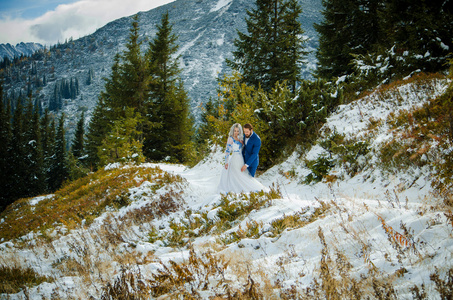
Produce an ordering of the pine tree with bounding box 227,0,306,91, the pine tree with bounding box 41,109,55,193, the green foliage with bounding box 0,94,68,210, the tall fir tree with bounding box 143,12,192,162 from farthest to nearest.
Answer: the pine tree with bounding box 41,109,55,193 < the green foliage with bounding box 0,94,68,210 < the tall fir tree with bounding box 143,12,192,162 < the pine tree with bounding box 227,0,306,91

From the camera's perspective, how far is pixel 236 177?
6613 millimetres

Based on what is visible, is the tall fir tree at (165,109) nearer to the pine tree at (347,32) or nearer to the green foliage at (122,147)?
the green foliage at (122,147)

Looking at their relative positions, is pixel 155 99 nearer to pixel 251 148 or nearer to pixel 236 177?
pixel 251 148

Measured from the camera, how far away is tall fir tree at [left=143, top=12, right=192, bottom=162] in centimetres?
2317

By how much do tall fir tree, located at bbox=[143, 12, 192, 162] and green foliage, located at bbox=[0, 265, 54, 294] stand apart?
19.0 meters

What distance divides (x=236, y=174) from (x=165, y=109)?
1922 cm

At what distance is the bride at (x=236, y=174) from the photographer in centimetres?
648

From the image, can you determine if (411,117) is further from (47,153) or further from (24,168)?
(47,153)

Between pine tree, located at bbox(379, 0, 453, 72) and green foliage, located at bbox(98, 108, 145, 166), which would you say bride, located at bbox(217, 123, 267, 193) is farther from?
green foliage, located at bbox(98, 108, 145, 166)

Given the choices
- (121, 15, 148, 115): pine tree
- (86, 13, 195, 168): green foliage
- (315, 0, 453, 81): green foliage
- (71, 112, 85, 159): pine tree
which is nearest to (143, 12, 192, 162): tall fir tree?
(86, 13, 195, 168): green foliage

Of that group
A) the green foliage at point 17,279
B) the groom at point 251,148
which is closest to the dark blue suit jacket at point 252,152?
the groom at point 251,148

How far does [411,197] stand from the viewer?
4.24 meters

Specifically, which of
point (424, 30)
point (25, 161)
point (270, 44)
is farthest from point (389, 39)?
point (25, 161)

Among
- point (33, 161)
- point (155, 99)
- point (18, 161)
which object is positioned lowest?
point (33, 161)
